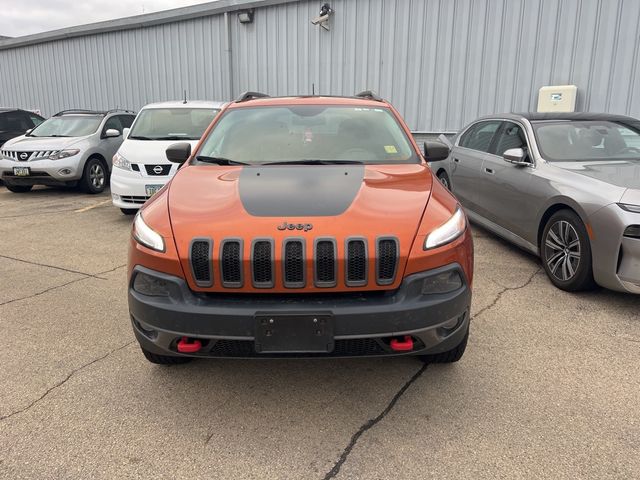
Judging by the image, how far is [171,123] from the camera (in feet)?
25.6

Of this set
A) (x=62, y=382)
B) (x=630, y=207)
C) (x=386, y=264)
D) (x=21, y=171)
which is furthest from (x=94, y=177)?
(x=630, y=207)

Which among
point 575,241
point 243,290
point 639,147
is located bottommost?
point 575,241

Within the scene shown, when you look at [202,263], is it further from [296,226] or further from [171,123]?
[171,123]

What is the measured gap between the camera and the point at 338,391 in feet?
8.91

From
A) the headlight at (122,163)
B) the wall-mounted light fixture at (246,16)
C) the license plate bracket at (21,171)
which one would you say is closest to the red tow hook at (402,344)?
the headlight at (122,163)

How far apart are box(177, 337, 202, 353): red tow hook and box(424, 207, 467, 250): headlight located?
1.19m

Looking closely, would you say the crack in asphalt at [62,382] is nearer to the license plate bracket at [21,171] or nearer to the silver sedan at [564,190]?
the silver sedan at [564,190]

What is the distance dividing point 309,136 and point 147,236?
1.54 m

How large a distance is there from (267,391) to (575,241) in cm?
287

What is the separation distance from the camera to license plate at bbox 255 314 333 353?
84.9 inches

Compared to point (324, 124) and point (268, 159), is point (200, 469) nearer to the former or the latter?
point (268, 159)

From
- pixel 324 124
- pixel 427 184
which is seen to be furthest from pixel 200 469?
pixel 324 124

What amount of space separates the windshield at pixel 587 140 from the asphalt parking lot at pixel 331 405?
1.53 m

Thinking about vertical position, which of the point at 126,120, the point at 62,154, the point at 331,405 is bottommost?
the point at 331,405
